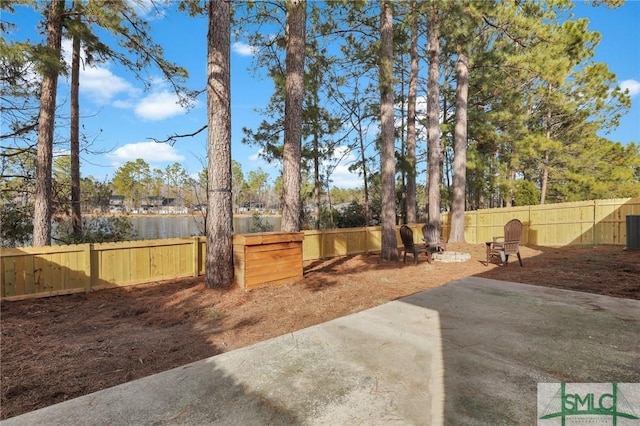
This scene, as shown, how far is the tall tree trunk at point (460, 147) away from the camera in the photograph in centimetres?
1093

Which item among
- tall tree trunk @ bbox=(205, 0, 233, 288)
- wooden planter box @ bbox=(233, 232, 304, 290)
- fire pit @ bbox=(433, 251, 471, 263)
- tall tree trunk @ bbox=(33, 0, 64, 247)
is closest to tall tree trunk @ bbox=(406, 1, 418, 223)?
fire pit @ bbox=(433, 251, 471, 263)

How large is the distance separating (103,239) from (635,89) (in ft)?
78.1

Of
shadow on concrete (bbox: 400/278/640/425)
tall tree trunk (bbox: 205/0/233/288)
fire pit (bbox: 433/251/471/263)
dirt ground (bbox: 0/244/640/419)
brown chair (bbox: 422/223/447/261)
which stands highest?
tall tree trunk (bbox: 205/0/233/288)

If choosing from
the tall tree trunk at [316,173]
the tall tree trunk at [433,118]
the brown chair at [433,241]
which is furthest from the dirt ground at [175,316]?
the tall tree trunk at [316,173]

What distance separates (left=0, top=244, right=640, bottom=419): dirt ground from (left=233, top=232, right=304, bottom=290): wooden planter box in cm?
22

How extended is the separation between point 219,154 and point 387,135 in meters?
4.64

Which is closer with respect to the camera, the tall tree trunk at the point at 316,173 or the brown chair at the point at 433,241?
the brown chair at the point at 433,241

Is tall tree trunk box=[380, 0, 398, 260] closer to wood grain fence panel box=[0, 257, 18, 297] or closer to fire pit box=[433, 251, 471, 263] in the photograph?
fire pit box=[433, 251, 471, 263]

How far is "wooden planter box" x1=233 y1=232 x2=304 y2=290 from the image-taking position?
5.02m

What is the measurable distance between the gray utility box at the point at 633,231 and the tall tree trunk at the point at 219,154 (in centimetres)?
971

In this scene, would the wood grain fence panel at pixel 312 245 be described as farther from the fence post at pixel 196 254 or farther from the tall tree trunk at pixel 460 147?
the tall tree trunk at pixel 460 147

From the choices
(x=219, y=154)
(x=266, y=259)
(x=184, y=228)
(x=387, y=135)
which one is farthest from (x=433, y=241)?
(x=184, y=228)

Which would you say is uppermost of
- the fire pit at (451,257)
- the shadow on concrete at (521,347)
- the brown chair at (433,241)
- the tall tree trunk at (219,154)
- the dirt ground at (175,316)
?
the tall tree trunk at (219,154)

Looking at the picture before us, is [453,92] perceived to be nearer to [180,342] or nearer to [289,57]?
[289,57]
